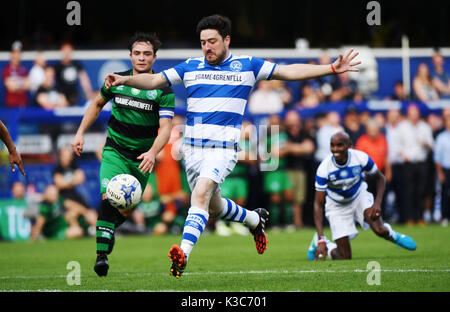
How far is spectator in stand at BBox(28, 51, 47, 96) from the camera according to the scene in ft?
55.8

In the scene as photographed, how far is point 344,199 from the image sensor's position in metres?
10.5

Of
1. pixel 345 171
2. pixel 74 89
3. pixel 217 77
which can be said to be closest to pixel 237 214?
pixel 217 77

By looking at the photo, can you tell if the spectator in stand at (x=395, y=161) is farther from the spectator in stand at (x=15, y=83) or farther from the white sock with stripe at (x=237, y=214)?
the white sock with stripe at (x=237, y=214)

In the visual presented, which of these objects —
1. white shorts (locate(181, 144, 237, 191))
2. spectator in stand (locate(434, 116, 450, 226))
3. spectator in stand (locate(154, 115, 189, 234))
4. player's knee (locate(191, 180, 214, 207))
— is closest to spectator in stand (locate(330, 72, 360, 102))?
spectator in stand (locate(434, 116, 450, 226))

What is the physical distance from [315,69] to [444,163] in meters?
10.2

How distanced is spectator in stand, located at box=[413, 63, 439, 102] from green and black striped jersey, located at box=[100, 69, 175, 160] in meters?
10.8

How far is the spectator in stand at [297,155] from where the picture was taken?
16.3 meters

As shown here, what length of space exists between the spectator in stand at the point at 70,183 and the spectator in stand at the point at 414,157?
266 inches

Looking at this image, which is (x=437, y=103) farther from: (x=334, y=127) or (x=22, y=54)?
(x=22, y=54)

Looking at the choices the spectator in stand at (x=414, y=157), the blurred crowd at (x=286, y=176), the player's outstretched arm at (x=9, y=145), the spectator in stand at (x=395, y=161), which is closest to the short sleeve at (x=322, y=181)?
the player's outstretched arm at (x=9, y=145)

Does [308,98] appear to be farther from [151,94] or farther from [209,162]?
[209,162]

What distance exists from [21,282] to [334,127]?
9.51 meters

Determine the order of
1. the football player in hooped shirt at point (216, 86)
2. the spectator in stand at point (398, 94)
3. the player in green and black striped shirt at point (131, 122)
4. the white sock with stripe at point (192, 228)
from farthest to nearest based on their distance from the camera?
the spectator in stand at point (398, 94), the player in green and black striped shirt at point (131, 122), the football player in hooped shirt at point (216, 86), the white sock with stripe at point (192, 228)

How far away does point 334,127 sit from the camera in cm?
1608
